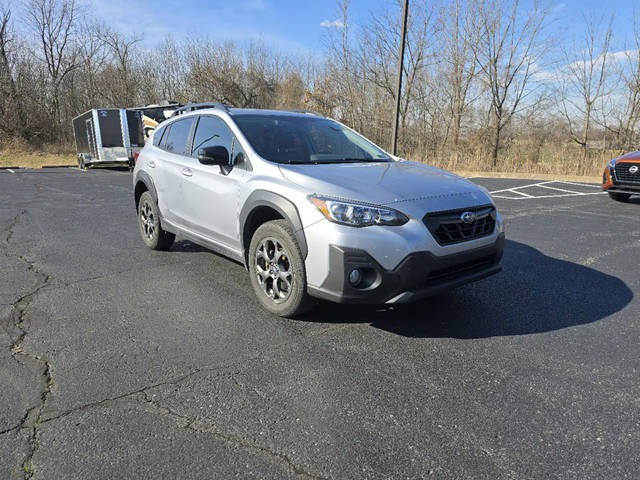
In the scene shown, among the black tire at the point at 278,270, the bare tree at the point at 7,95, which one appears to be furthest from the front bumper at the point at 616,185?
the bare tree at the point at 7,95

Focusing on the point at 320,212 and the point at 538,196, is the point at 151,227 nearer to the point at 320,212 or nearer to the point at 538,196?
the point at 320,212

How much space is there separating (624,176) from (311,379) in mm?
9640

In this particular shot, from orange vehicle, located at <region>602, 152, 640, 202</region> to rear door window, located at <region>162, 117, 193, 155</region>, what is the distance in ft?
30.0

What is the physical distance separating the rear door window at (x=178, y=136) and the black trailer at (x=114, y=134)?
53.4 feet

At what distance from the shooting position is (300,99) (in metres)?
31.9

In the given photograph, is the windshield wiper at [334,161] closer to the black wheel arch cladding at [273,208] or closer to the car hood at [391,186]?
the car hood at [391,186]

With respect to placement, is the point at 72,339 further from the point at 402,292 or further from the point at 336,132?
the point at 336,132

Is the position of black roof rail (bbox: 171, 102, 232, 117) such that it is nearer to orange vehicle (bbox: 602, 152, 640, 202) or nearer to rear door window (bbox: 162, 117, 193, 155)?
rear door window (bbox: 162, 117, 193, 155)

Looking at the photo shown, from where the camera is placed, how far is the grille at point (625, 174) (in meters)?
9.10

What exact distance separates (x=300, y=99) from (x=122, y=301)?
30023 mm

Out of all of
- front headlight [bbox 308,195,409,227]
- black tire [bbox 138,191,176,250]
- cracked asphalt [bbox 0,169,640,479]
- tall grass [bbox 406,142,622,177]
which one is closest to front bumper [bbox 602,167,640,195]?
cracked asphalt [bbox 0,169,640,479]

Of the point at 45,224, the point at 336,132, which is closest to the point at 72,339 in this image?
the point at 336,132

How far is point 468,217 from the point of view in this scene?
3232 millimetres

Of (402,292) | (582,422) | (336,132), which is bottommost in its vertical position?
(582,422)
